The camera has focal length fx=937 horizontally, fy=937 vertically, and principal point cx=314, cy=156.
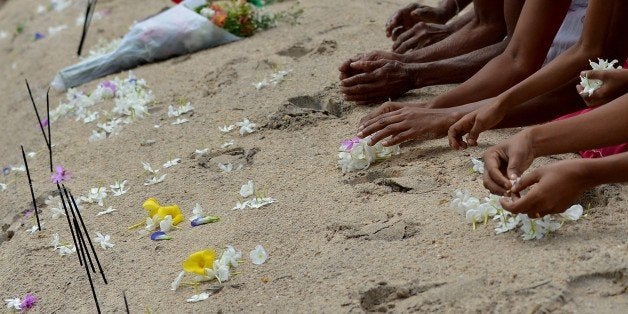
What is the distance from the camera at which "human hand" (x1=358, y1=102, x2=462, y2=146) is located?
3373mm

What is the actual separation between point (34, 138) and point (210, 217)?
2.29 metres

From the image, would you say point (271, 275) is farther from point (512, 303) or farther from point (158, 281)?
point (512, 303)

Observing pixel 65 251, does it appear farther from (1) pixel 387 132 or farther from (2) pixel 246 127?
(1) pixel 387 132

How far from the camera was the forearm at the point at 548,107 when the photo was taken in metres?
3.32

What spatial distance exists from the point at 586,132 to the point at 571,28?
1010 mm

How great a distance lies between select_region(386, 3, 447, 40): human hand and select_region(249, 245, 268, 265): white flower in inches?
76.0

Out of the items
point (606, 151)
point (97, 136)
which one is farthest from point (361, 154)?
point (97, 136)

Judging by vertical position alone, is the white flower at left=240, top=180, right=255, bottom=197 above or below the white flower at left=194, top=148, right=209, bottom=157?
above

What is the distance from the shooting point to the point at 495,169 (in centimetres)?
254

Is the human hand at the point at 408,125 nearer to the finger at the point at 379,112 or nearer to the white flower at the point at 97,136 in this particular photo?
the finger at the point at 379,112

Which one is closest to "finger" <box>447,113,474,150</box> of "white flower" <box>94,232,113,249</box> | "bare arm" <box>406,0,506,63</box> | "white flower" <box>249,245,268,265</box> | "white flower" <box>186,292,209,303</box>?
"white flower" <box>249,245,268,265</box>

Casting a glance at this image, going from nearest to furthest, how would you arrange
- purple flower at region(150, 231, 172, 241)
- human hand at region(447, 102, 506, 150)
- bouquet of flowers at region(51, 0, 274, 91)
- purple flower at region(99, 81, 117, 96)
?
human hand at region(447, 102, 506, 150), purple flower at region(150, 231, 172, 241), purple flower at region(99, 81, 117, 96), bouquet of flowers at region(51, 0, 274, 91)

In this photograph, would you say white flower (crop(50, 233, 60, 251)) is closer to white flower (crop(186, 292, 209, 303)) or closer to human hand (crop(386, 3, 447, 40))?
white flower (crop(186, 292, 209, 303))

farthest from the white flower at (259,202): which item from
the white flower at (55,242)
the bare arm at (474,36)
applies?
the bare arm at (474,36)
